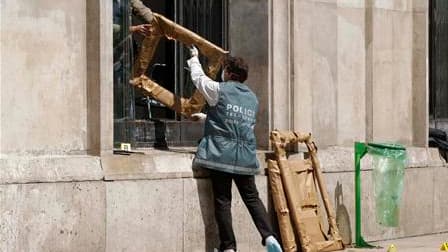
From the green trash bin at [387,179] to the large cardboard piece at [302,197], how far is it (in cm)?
78

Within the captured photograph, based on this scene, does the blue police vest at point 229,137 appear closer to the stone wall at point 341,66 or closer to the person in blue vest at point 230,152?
the person in blue vest at point 230,152

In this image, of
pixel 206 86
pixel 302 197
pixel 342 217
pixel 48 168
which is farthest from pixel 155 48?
pixel 342 217

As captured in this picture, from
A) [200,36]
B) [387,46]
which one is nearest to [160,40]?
[200,36]

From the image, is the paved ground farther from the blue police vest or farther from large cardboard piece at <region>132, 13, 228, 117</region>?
large cardboard piece at <region>132, 13, 228, 117</region>

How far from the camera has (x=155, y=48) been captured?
10.2 m

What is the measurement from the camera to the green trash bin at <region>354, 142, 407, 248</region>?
1077 centimetres

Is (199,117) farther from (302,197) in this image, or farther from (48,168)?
(48,168)

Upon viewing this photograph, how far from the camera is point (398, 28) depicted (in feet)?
40.2

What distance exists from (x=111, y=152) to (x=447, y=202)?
17.6ft

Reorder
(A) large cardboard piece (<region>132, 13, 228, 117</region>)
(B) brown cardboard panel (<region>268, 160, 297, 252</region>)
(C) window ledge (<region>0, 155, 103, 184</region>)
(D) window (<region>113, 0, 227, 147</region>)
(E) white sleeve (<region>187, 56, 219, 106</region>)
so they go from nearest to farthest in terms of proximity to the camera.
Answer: (C) window ledge (<region>0, 155, 103, 184</region>) < (E) white sleeve (<region>187, 56, 219, 106</region>) < (B) brown cardboard panel (<region>268, 160, 297, 252</region>) < (A) large cardboard piece (<region>132, 13, 228, 117</region>) < (D) window (<region>113, 0, 227, 147</region>)

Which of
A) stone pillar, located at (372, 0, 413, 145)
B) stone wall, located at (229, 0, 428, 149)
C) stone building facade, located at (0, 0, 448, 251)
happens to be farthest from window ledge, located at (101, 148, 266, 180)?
stone pillar, located at (372, 0, 413, 145)

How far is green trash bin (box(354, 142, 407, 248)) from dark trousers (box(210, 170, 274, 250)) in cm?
195

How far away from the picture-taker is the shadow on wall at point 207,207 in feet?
30.5

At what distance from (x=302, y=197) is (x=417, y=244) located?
1909 mm
